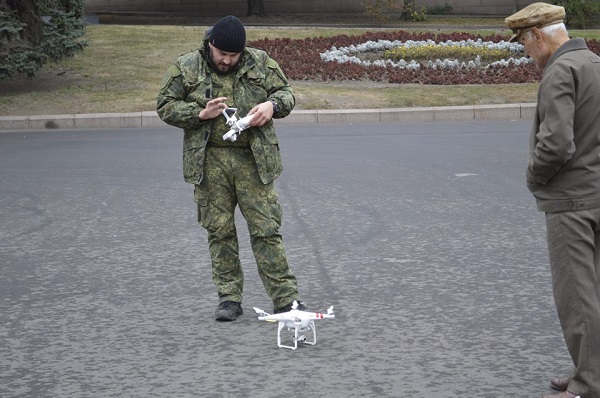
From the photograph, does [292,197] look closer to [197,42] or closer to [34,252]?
[34,252]

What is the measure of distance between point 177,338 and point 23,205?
4.89m

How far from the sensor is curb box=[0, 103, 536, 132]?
56.5 feet

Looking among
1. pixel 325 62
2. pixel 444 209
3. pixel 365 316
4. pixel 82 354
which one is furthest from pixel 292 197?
pixel 325 62

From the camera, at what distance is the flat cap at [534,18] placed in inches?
191

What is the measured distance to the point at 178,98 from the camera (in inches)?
259

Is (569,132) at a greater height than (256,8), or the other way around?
(569,132)

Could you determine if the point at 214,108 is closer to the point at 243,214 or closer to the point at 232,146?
the point at 232,146

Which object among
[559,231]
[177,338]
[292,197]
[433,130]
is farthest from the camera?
[433,130]

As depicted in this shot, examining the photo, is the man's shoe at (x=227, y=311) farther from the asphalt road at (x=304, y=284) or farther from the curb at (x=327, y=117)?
the curb at (x=327, y=117)

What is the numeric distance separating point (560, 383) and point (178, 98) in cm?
254

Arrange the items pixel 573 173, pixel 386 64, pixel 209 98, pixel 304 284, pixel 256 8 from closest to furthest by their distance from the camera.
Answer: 1. pixel 573 173
2. pixel 209 98
3. pixel 304 284
4. pixel 386 64
5. pixel 256 8

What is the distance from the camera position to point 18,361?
5961mm

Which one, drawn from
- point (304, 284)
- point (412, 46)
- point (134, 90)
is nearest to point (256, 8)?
point (412, 46)

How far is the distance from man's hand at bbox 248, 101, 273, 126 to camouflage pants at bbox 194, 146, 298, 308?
0.99 ft
